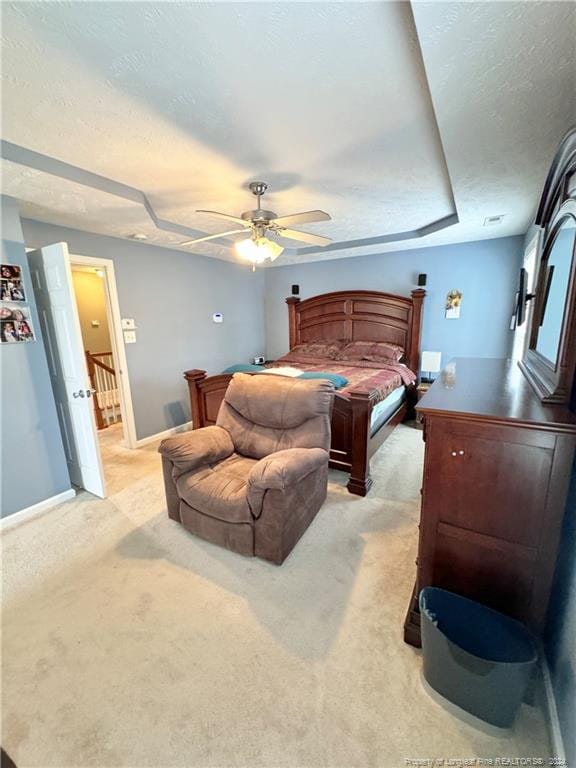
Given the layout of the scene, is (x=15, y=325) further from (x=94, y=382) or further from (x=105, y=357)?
(x=105, y=357)

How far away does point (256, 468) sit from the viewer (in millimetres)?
1848

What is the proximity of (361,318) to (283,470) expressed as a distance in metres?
3.52

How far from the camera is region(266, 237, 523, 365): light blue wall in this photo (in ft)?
12.7

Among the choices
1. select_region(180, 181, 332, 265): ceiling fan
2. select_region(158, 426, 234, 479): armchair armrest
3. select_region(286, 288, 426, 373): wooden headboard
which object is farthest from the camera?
select_region(286, 288, 426, 373): wooden headboard

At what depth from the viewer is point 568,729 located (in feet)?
3.37

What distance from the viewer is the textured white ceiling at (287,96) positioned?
1075 millimetres

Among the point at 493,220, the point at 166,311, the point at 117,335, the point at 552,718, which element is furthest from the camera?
the point at 166,311

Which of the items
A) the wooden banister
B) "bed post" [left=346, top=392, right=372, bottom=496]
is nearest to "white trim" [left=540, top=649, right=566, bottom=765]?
"bed post" [left=346, top=392, right=372, bottom=496]

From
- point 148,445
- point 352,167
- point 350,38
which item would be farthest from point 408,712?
point 148,445

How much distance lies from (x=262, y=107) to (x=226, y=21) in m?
0.48

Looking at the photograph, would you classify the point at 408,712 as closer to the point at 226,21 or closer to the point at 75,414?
the point at 226,21

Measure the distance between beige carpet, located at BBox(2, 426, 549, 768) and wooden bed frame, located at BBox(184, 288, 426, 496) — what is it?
680mm

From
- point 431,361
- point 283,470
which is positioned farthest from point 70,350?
point 431,361

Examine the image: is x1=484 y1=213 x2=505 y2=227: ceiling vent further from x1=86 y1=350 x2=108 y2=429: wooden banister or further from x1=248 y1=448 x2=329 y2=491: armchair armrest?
x1=86 y1=350 x2=108 y2=429: wooden banister
